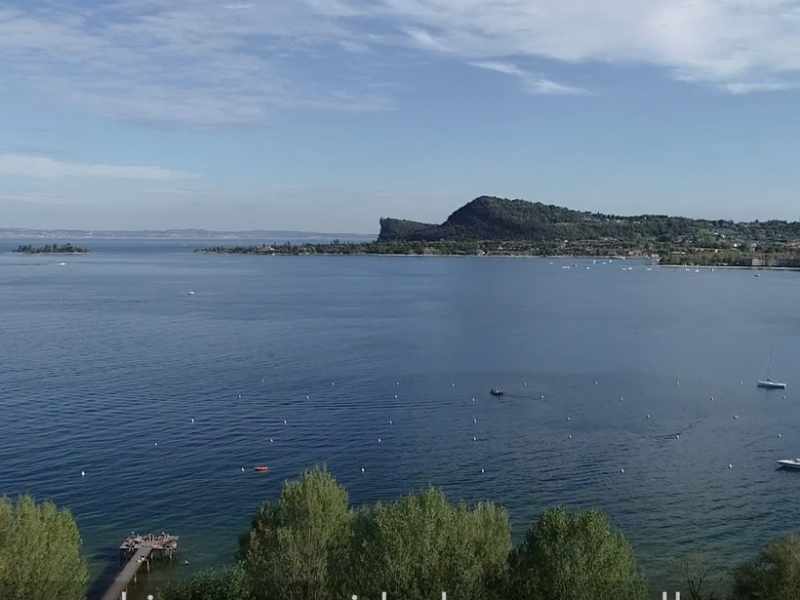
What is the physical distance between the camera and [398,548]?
1435 cm

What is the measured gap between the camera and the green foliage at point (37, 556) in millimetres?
14492

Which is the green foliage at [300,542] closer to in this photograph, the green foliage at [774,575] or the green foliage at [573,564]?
the green foliage at [573,564]

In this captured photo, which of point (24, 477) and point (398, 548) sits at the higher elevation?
→ point (398, 548)

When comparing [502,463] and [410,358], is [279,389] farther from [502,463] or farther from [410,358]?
[502,463]

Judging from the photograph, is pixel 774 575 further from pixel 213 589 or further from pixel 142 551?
pixel 142 551

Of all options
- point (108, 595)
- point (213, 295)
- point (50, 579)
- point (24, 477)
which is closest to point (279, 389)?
point (24, 477)

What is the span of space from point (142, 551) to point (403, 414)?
15.7m

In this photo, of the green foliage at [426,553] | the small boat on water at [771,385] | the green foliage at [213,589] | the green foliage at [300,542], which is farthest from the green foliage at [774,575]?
the small boat on water at [771,385]

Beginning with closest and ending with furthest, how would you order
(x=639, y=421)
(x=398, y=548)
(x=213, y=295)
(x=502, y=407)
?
(x=398, y=548) < (x=639, y=421) < (x=502, y=407) < (x=213, y=295)

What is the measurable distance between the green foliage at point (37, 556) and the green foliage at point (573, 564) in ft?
A: 26.7

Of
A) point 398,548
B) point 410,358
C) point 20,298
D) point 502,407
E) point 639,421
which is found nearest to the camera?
point 398,548

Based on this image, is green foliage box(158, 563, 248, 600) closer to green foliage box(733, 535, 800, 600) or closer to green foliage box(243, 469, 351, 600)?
green foliage box(243, 469, 351, 600)

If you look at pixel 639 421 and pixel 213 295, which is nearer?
pixel 639 421

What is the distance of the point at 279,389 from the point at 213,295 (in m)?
50.3
